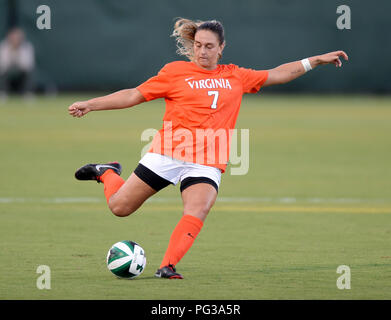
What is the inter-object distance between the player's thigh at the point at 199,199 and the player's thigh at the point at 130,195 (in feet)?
1.35

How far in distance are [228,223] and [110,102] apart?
299 cm

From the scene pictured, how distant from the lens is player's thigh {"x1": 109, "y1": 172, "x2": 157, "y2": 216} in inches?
285

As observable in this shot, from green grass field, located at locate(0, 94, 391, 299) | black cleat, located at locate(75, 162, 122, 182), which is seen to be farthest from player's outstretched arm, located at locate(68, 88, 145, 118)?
green grass field, located at locate(0, 94, 391, 299)

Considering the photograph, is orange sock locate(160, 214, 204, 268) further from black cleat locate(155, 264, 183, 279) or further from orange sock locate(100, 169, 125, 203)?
orange sock locate(100, 169, 125, 203)

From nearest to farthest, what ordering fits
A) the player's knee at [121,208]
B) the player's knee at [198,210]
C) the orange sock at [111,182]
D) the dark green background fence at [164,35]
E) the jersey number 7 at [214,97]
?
the player's knee at [198,210]
the jersey number 7 at [214,97]
the player's knee at [121,208]
the orange sock at [111,182]
the dark green background fence at [164,35]

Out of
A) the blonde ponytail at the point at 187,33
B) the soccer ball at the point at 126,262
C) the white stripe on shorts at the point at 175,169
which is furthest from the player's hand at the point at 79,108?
the soccer ball at the point at 126,262

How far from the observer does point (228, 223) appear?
963cm

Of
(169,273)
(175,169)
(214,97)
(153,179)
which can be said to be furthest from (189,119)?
(169,273)

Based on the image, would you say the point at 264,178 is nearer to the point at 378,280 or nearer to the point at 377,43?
the point at 378,280

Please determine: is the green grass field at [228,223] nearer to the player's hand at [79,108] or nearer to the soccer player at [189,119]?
the soccer player at [189,119]

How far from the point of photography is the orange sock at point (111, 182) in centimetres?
763

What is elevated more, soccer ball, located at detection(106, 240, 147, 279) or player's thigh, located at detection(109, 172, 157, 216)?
player's thigh, located at detection(109, 172, 157, 216)

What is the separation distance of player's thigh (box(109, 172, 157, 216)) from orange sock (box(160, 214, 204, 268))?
0.52 meters

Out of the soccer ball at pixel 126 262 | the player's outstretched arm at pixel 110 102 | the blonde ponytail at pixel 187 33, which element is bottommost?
the soccer ball at pixel 126 262
